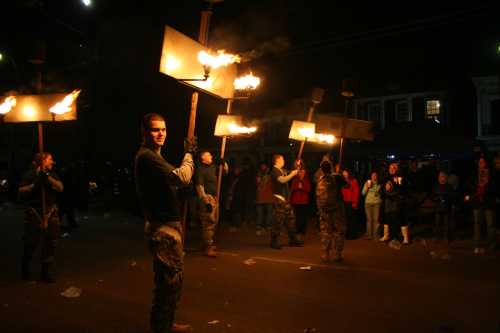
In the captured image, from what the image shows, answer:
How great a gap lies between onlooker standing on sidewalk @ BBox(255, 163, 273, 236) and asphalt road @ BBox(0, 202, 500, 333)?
7.99 feet

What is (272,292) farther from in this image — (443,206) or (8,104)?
(443,206)

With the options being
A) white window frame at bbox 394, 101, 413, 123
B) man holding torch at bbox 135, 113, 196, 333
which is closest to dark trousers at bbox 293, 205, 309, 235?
man holding torch at bbox 135, 113, 196, 333

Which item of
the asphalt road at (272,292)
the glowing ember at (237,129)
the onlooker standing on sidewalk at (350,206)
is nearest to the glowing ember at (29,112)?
the asphalt road at (272,292)

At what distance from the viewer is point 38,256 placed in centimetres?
976

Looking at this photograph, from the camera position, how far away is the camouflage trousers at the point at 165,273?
4.25m

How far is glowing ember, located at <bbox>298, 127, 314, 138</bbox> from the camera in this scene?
11.4 m

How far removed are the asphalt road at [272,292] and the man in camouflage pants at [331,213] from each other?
45cm

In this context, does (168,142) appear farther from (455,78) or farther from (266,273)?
(266,273)

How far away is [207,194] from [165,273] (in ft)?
15.6

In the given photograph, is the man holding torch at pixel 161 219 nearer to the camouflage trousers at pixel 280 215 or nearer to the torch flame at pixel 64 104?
the torch flame at pixel 64 104

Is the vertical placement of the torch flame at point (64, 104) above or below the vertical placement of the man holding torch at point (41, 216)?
above

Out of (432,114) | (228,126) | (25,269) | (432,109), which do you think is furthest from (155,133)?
(432,109)

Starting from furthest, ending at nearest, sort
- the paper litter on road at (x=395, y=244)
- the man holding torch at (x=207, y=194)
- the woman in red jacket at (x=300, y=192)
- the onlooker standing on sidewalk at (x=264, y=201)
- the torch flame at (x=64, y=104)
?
the onlooker standing on sidewalk at (x=264, y=201), the woman in red jacket at (x=300, y=192), the paper litter on road at (x=395, y=244), the man holding torch at (x=207, y=194), the torch flame at (x=64, y=104)

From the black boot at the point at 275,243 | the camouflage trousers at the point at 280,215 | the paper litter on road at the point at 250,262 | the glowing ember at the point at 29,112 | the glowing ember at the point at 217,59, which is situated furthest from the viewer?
the black boot at the point at 275,243
